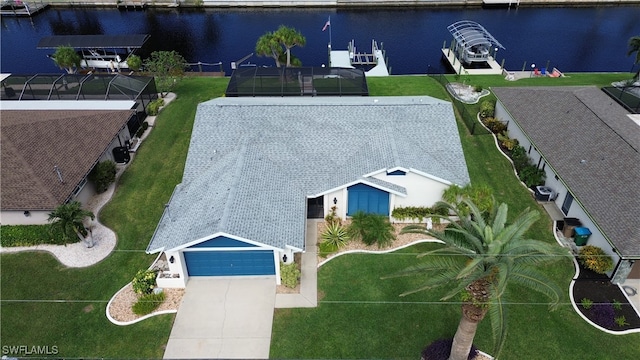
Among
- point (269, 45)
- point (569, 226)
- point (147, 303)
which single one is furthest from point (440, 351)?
point (269, 45)

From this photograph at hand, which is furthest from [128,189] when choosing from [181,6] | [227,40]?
[181,6]

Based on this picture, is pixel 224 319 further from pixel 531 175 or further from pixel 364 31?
pixel 364 31

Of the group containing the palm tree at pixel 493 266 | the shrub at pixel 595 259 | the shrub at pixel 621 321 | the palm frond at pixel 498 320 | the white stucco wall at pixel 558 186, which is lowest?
the shrub at pixel 621 321

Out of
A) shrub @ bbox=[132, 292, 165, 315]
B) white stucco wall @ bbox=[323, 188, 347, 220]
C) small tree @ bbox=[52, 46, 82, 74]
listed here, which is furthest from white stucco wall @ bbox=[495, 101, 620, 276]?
small tree @ bbox=[52, 46, 82, 74]

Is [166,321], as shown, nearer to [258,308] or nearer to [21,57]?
[258,308]

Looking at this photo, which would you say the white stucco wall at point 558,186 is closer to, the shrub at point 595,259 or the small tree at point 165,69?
the shrub at point 595,259

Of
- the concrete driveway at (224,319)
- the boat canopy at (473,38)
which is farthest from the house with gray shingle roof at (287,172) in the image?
the boat canopy at (473,38)
